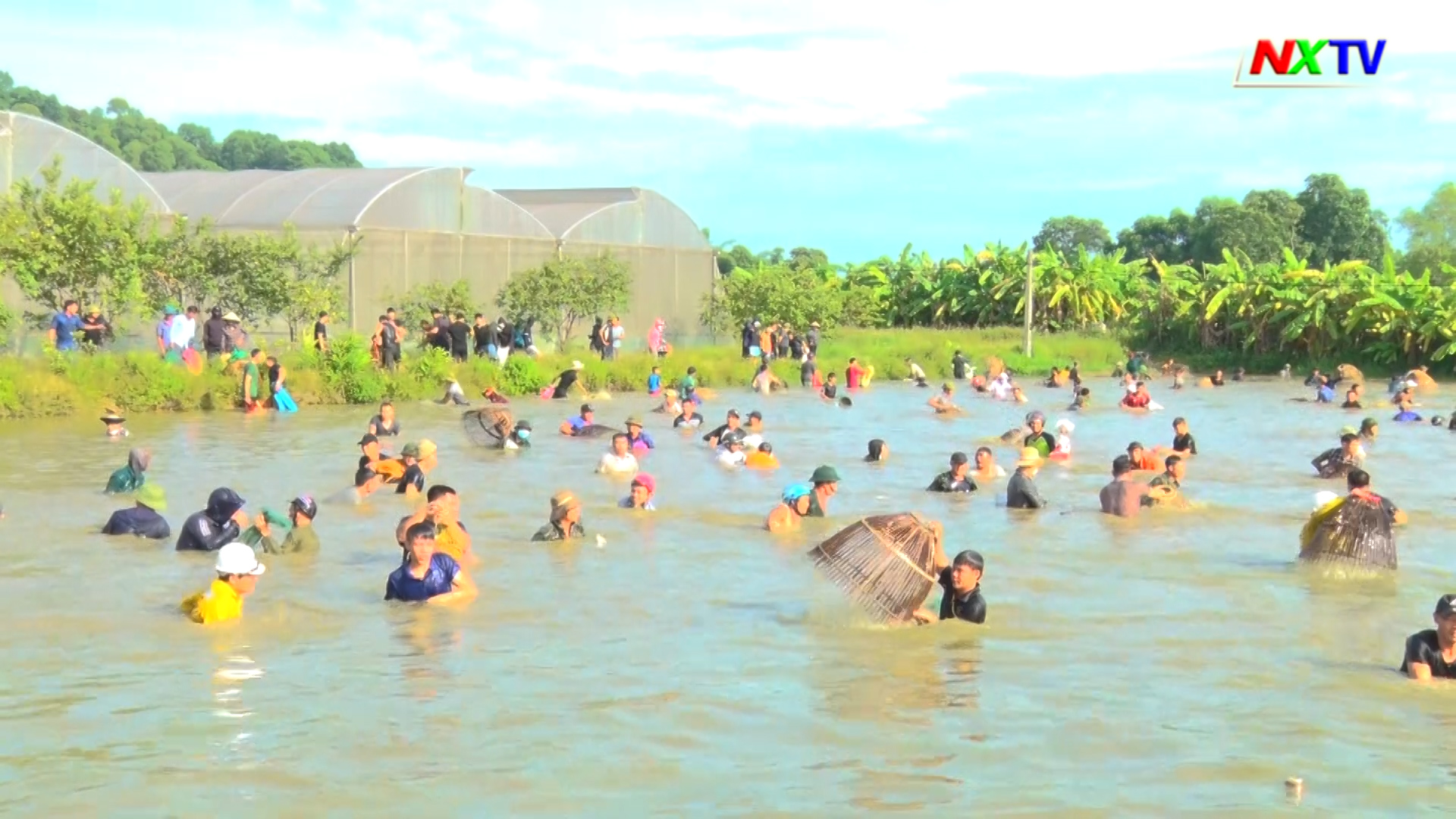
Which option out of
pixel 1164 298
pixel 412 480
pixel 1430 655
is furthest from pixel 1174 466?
pixel 1164 298

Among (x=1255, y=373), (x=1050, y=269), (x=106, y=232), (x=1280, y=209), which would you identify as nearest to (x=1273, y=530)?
(x=106, y=232)

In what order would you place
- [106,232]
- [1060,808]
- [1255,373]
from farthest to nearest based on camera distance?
[1255,373] → [106,232] → [1060,808]

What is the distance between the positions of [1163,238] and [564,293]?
47.4 meters

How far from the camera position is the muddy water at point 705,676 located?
7844 millimetres

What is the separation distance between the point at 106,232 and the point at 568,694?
19407mm

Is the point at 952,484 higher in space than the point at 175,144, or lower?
lower

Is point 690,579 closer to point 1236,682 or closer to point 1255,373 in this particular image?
point 1236,682

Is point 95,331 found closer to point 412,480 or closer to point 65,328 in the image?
Result: point 65,328

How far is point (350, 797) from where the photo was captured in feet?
25.0

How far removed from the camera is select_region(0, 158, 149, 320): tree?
A: 83.9ft

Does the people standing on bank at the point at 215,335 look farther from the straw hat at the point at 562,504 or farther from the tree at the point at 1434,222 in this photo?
the tree at the point at 1434,222

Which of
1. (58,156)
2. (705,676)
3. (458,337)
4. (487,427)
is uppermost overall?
(58,156)

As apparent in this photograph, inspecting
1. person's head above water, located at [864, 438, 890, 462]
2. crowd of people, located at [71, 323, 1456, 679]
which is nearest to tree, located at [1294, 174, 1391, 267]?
crowd of people, located at [71, 323, 1456, 679]

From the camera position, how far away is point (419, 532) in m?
11.4
